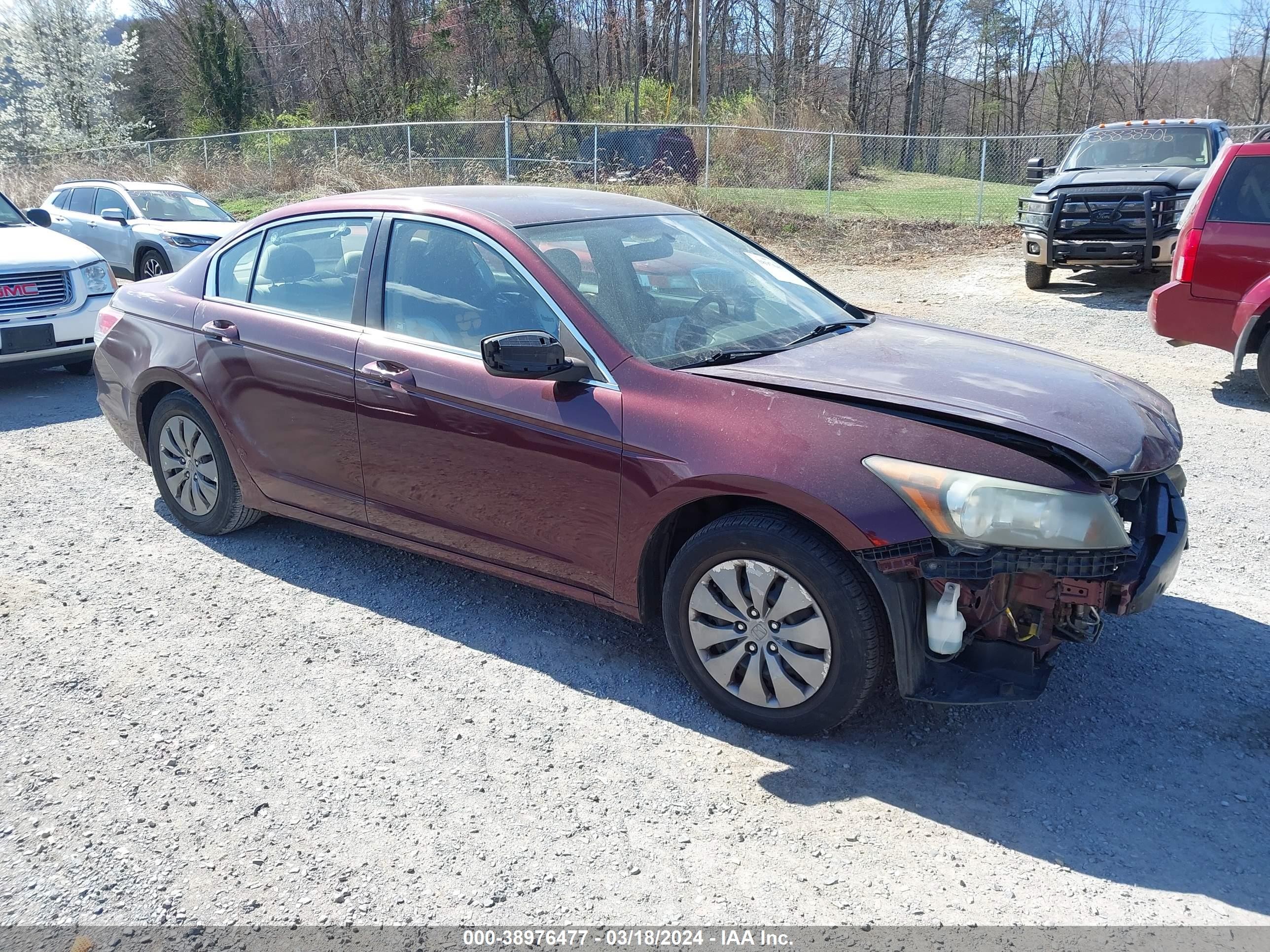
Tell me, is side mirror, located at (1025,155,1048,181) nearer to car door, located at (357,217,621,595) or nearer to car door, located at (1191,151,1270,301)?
car door, located at (1191,151,1270,301)

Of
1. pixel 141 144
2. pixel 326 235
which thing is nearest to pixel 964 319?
pixel 326 235

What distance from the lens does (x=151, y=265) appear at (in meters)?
13.4

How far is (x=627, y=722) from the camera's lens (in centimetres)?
360

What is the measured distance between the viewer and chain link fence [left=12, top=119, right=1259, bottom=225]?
20562mm

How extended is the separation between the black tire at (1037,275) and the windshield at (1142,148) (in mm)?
1292

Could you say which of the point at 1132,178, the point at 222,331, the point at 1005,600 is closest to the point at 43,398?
the point at 222,331

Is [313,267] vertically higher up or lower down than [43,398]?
higher up

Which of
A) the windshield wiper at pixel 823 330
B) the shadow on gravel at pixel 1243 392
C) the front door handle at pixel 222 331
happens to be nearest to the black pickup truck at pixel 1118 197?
the shadow on gravel at pixel 1243 392

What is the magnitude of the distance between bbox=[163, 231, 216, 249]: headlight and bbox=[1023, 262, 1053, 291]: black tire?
10.6 meters

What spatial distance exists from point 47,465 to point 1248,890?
6673mm

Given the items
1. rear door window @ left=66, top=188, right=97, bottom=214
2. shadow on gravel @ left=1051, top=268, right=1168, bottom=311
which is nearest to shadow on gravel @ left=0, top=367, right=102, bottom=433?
rear door window @ left=66, top=188, right=97, bottom=214

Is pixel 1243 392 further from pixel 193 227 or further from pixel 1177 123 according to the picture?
pixel 193 227

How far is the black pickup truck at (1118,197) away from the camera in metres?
12.0

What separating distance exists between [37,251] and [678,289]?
6.89 m
